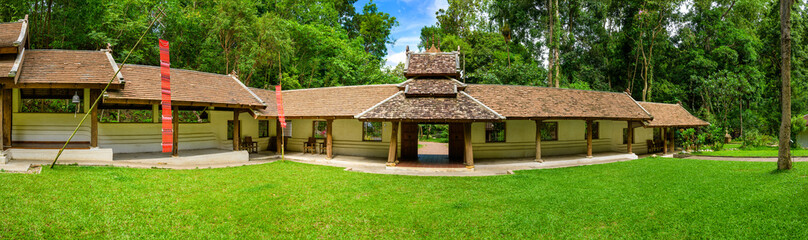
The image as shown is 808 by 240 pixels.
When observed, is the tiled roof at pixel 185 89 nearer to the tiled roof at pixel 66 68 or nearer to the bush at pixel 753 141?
the tiled roof at pixel 66 68

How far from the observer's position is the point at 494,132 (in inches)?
579

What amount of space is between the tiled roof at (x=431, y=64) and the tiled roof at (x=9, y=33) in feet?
43.4

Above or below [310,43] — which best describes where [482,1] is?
above

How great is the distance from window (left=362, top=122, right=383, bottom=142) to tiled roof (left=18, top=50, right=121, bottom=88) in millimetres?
8810

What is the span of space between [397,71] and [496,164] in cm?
2228

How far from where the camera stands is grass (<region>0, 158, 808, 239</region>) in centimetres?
520

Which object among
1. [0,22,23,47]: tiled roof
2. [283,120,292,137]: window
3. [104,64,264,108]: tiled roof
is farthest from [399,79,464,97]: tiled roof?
[0,22,23,47]: tiled roof

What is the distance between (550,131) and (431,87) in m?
6.63

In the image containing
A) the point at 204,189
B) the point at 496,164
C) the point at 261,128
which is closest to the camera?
the point at 204,189

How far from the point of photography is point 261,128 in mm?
17469

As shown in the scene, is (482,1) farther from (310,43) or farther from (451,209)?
(451,209)

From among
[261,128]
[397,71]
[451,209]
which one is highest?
[397,71]

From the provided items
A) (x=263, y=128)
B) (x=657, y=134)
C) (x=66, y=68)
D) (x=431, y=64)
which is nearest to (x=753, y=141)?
(x=657, y=134)

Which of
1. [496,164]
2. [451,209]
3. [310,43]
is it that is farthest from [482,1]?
[451,209]
